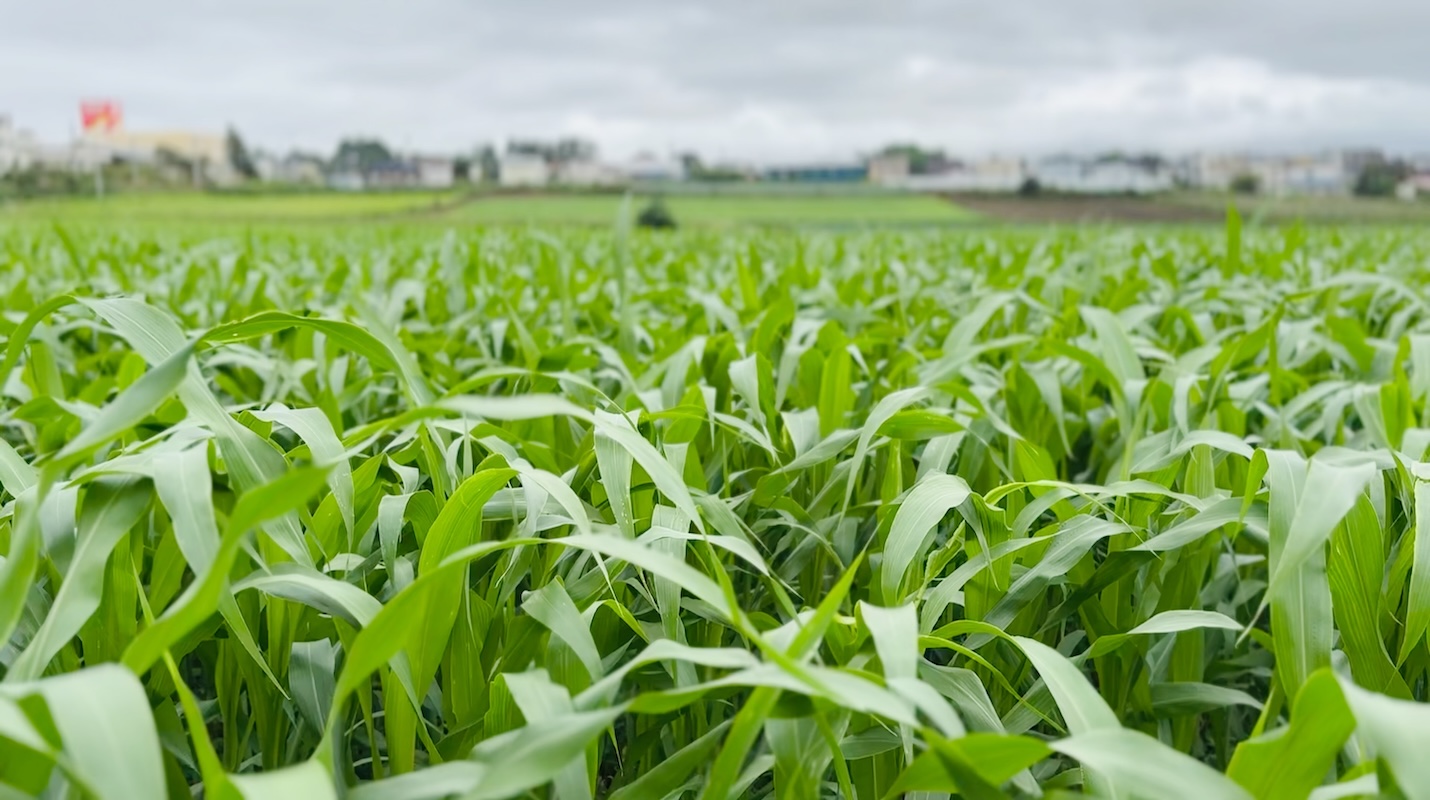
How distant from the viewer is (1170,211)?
2903 centimetres

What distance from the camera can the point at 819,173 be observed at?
4284 cm

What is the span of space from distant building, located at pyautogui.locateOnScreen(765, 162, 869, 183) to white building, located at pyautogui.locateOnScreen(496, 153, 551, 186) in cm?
1044

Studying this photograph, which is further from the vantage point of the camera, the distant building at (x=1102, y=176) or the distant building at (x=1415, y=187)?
the distant building at (x=1102, y=176)

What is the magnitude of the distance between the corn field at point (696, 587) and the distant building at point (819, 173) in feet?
135

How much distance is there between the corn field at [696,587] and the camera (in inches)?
19.2

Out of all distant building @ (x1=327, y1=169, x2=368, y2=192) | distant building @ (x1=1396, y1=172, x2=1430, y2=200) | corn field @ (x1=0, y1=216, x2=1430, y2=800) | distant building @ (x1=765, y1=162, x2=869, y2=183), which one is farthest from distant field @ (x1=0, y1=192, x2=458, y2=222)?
corn field @ (x1=0, y1=216, x2=1430, y2=800)

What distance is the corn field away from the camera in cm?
49

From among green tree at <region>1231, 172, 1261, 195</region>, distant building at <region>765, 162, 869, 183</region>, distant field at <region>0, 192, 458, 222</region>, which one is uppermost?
distant building at <region>765, 162, 869, 183</region>

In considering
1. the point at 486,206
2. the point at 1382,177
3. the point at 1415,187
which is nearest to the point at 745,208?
the point at 486,206

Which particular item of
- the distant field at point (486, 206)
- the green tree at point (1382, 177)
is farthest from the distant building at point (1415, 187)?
the distant field at point (486, 206)

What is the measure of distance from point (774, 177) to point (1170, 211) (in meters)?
17.2

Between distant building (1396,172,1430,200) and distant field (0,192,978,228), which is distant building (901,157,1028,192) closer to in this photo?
distant field (0,192,978,228)

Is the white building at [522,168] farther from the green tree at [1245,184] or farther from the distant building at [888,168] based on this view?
the green tree at [1245,184]

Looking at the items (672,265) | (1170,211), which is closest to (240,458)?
(672,265)
